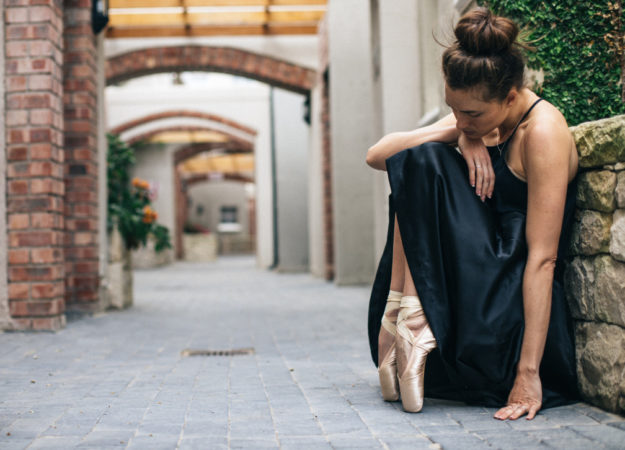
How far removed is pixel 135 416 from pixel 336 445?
0.79m

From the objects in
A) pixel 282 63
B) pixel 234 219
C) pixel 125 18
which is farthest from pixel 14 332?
pixel 234 219

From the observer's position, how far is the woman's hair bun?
7.34 ft

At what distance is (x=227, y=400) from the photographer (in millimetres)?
2697

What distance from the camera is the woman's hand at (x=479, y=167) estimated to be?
247 centimetres

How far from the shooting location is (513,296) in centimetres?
242

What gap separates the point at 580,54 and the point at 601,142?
3.61ft

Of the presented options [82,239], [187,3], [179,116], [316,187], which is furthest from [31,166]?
[179,116]

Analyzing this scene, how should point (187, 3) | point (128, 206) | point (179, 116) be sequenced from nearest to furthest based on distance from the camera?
point (128, 206)
point (187, 3)
point (179, 116)

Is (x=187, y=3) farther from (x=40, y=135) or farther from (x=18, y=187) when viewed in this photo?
(x=18, y=187)

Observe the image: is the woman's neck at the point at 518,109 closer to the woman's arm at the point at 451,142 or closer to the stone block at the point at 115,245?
the woman's arm at the point at 451,142

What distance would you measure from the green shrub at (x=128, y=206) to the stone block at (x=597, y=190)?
16.2 ft

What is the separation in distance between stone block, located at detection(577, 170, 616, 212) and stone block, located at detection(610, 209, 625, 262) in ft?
0.16

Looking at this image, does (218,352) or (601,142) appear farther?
(218,352)

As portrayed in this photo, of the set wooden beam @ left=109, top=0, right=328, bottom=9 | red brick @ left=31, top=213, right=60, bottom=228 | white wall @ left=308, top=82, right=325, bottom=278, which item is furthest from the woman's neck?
white wall @ left=308, top=82, right=325, bottom=278
